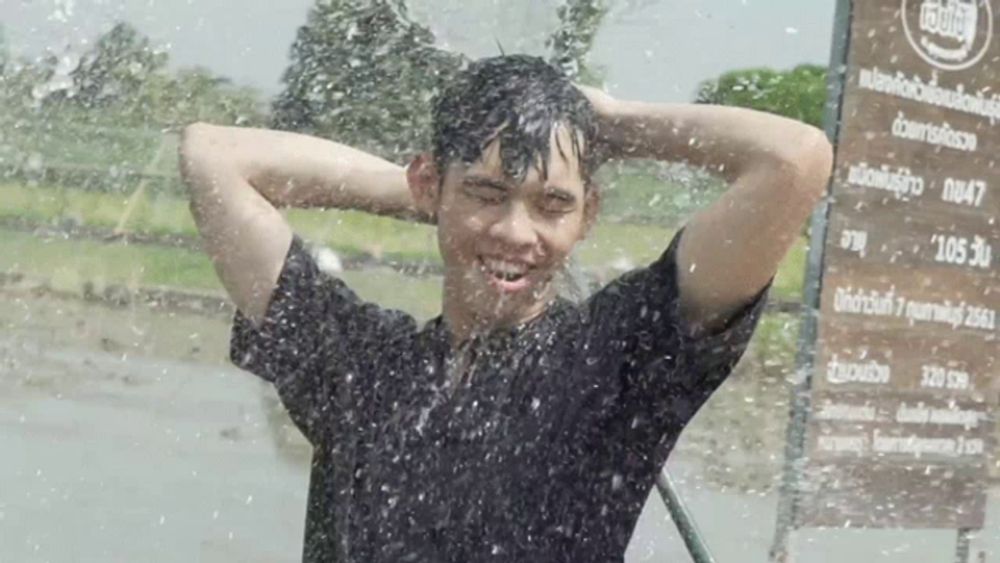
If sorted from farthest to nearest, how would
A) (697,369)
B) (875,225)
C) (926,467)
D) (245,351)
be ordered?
(926,467) < (875,225) < (245,351) < (697,369)

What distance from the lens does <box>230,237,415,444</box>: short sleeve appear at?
213cm

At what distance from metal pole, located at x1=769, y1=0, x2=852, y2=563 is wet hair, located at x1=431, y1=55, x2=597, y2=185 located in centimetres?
243

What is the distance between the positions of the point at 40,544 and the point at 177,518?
38 centimetres

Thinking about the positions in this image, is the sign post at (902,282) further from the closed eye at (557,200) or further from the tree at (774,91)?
the closed eye at (557,200)

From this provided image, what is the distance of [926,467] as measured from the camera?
501 centimetres

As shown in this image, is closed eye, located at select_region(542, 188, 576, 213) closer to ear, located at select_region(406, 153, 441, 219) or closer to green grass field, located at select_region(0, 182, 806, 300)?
ear, located at select_region(406, 153, 441, 219)

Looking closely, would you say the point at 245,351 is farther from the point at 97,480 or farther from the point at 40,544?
the point at 97,480

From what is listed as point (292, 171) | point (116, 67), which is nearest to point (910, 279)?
point (116, 67)

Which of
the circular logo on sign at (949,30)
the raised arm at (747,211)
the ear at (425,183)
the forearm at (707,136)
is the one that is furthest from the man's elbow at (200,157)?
the circular logo on sign at (949,30)

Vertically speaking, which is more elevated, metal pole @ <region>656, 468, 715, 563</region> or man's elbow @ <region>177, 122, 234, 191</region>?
man's elbow @ <region>177, 122, 234, 191</region>

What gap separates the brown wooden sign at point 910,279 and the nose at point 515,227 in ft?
8.51

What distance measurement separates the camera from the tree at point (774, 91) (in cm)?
462

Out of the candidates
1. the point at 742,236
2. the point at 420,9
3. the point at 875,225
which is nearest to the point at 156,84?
the point at 420,9

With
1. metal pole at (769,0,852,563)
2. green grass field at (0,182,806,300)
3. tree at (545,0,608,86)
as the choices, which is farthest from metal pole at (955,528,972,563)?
tree at (545,0,608,86)
